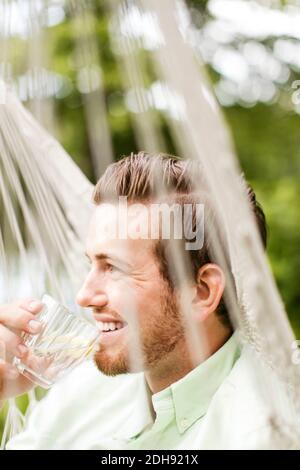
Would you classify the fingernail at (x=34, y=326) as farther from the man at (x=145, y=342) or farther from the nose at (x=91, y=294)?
the nose at (x=91, y=294)

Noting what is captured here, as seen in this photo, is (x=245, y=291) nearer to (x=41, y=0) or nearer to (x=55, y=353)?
(x=55, y=353)

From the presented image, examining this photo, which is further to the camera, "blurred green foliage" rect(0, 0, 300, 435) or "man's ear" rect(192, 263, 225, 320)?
"blurred green foliage" rect(0, 0, 300, 435)

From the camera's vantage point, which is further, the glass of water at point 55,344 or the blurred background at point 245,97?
the blurred background at point 245,97

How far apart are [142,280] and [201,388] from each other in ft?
0.56

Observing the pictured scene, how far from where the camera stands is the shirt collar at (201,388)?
1.01 meters

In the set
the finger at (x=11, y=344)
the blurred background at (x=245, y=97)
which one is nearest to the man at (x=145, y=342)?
the finger at (x=11, y=344)

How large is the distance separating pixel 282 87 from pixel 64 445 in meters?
0.80

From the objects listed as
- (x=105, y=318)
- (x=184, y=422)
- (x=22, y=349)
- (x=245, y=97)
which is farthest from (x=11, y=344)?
(x=245, y=97)

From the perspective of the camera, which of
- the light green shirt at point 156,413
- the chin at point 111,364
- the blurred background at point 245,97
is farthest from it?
the blurred background at point 245,97

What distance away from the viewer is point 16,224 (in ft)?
3.76

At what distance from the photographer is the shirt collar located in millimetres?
1013

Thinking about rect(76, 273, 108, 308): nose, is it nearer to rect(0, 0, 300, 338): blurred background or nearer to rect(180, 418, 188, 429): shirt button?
rect(180, 418, 188, 429): shirt button

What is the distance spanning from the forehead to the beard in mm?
69

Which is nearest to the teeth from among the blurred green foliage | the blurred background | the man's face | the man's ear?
the man's face
